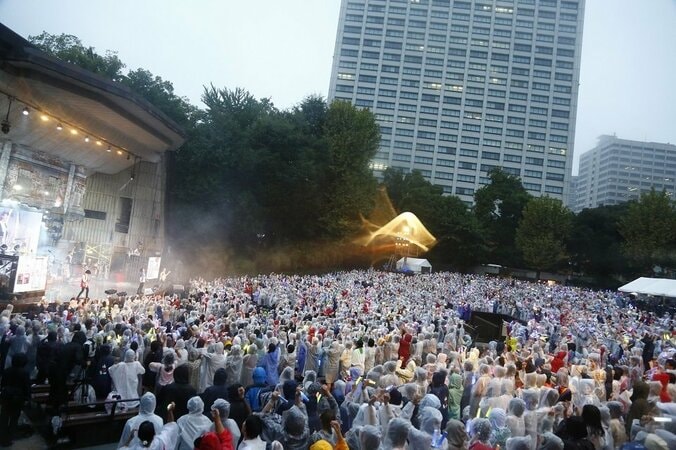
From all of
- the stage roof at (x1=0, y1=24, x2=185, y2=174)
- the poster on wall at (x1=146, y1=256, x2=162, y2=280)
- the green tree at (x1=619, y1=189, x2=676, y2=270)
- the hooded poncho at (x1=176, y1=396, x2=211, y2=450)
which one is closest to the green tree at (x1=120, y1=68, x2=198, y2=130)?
the stage roof at (x1=0, y1=24, x2=185, y2=174)

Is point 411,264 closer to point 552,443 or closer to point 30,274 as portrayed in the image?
point 30,274

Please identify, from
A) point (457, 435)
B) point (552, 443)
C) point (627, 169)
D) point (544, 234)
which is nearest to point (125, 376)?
point (457, 435)

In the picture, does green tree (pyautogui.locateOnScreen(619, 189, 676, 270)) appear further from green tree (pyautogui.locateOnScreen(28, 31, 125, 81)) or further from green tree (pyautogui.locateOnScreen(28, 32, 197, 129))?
green tree (pyautogui.locateOnScreen(28, 31, 125, 81))

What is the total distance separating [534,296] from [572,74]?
63854mm

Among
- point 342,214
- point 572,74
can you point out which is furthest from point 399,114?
point 342,214

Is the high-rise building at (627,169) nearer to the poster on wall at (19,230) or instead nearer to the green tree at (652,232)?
the green tree at (652,232)

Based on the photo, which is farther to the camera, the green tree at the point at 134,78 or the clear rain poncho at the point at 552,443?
the green tree at the point at 134,78

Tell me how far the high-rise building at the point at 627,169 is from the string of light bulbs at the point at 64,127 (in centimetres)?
12227

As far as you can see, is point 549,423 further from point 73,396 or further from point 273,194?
point 273,194

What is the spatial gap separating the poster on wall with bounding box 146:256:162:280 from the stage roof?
14.9 ft

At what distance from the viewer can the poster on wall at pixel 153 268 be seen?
21.0 metres

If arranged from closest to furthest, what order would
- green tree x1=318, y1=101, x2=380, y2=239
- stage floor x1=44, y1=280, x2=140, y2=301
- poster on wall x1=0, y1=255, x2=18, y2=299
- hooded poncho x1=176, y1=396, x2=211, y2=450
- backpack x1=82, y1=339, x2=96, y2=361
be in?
hooded poncho x1=176, y1=396, x2=211, y2=450
backpack x1=82, y1=339, x2=96, y2=361
poster on wall x1=0, y1=255, x2=18, y2=299
stage floor x1=44, y1=280, x2=140, y2=301
green tree x1=318, y1=101, x2=380, y2=239

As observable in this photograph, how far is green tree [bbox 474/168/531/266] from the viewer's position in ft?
157

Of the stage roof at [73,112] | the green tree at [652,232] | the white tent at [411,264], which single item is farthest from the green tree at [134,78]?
the green tree at [652,232]
